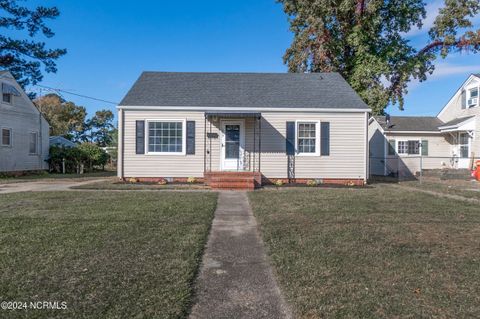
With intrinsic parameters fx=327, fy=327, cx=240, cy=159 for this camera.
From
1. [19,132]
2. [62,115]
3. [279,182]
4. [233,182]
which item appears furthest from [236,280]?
[62,115]

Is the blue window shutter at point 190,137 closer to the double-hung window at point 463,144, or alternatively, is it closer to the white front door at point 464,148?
the white front door at point 464,148

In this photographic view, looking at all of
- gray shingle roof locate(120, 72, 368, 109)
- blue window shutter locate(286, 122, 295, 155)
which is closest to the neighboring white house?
gray shingle roof locate(120, 72, 368, 109)

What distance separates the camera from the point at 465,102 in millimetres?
20594

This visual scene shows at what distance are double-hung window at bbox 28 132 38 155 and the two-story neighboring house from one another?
72.3 ft

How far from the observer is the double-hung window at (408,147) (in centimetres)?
2139

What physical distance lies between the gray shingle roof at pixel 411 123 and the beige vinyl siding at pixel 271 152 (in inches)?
359

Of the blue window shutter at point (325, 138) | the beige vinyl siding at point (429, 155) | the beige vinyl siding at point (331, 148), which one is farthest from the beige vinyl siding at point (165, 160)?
the beige vinyl siding at point (429, 155)

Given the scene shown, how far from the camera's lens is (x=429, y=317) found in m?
2.76

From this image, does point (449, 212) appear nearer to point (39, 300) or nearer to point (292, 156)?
point (292, 156)

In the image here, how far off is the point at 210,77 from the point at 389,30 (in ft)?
43.7

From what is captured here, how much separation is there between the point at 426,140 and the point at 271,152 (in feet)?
44.5

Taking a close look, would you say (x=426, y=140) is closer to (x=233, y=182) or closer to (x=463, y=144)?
(x=463, y=144)

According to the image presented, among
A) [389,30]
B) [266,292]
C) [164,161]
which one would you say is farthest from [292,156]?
[389,30]

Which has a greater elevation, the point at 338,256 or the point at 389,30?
the point at 389,30
